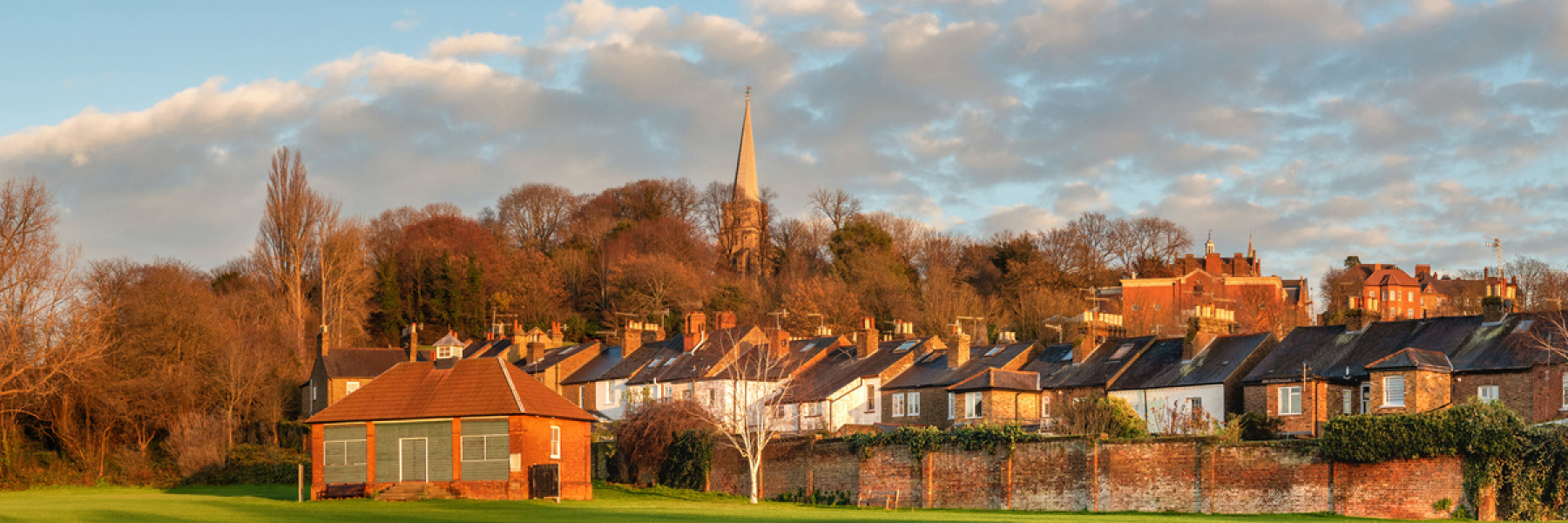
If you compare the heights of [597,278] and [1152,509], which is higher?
[597,278]

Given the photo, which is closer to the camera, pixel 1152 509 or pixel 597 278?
pixel 1152 509

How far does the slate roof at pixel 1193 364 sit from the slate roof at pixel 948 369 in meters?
4.96

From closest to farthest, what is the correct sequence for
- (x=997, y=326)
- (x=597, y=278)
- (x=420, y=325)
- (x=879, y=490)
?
(x=879, y=490) < (x=997, y=326) < (x=420, y=325) < (x=597, y=278)

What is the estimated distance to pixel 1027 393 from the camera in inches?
1939

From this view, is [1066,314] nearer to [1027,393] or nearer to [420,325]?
[1027,393]

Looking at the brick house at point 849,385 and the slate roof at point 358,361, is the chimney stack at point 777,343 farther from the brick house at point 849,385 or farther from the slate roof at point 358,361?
the slate roof at point 358,361

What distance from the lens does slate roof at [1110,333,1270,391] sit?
47.1m

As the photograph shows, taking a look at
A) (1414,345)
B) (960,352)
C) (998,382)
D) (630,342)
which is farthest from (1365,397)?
(630,342)

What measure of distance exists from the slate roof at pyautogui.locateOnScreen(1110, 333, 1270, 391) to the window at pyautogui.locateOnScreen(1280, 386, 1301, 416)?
8.05 feet

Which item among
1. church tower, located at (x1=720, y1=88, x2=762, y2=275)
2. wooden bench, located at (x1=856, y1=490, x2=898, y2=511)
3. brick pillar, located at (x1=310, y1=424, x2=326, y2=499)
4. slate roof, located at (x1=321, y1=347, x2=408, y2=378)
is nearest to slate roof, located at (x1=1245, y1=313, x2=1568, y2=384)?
wooden bench, located at (x1=856, y1=490, x2=898, y2=511)

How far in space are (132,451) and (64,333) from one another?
18.8ft

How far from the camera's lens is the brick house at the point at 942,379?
168ft

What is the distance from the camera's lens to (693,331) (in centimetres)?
6500

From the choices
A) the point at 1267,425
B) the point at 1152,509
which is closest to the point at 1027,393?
the point at 1267,425
